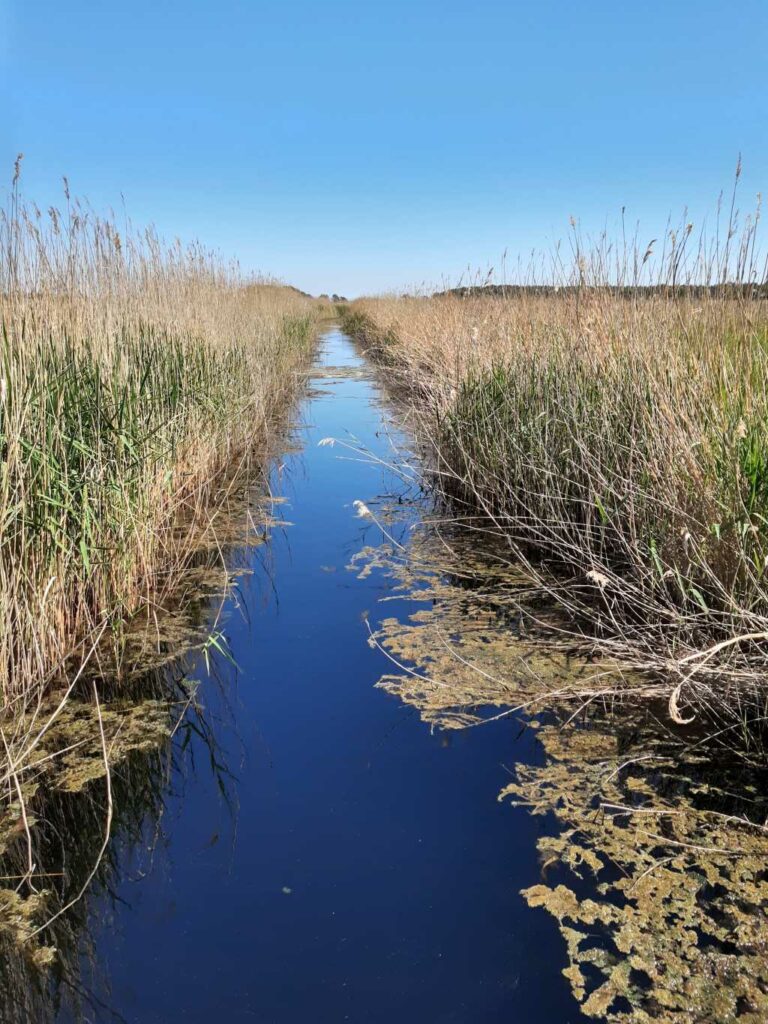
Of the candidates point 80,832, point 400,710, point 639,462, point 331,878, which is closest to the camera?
point 331,878

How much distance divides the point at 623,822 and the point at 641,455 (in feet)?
3.83

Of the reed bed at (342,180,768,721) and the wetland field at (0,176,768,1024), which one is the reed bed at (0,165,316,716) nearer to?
the wetland field at (0,176,768,1024)

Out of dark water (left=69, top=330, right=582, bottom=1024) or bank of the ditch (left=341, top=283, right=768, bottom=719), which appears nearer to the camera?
dark water (left=69, top=330, right=582, bottom=1024)

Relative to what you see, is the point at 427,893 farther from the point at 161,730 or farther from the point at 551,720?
the point at 161,730

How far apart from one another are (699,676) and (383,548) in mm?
2031

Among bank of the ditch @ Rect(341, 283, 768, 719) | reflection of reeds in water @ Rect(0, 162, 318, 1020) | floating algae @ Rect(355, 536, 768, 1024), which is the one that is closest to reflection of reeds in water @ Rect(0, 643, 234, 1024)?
reflection of reeds in water @ Rect(0, 162, 318, 1020)

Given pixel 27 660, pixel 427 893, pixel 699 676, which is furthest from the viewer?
pixel 27 660

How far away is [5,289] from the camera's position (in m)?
2.42

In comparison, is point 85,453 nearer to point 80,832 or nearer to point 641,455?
point 80,832

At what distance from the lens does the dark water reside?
4.20ft

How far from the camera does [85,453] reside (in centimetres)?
242

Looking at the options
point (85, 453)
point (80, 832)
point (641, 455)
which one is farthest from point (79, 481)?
point (641, 455)

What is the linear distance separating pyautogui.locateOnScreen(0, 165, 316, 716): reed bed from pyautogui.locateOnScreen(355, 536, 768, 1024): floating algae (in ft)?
→ 3.37

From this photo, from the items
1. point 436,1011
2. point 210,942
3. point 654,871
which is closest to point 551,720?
point 654,871
